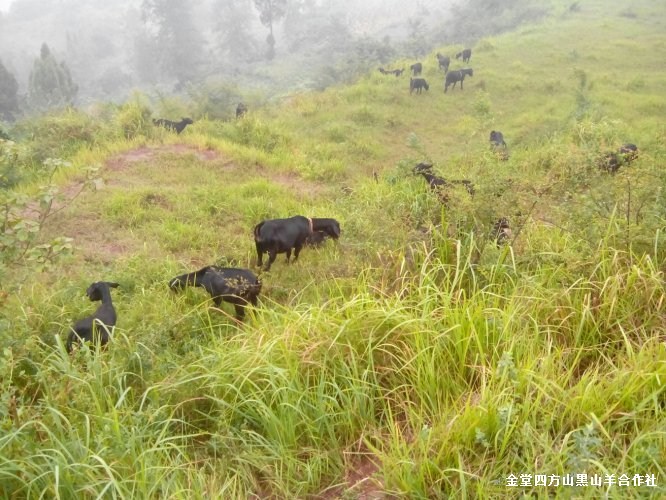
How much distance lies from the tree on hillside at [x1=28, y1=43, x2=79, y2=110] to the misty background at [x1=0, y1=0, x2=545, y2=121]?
85 mm

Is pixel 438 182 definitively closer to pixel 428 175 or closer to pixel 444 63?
pixel 428 175

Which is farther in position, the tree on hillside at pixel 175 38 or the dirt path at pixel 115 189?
the tree on hillside at pixel 175 38

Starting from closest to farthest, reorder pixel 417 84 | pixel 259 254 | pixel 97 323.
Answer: pixel 97 323, pixel 259 254, pixel 417 84

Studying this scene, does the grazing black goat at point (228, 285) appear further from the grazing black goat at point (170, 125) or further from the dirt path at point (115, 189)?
the grazing black goat at point (170, 125)

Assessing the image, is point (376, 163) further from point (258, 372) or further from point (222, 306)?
point (258, 372)

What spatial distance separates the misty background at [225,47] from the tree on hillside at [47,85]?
85mm

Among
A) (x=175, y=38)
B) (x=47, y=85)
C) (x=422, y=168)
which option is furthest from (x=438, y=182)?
(x=175, y=38)

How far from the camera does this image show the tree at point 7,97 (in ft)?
107

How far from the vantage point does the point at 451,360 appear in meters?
2.70

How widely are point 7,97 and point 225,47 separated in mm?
16866

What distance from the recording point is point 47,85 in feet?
116

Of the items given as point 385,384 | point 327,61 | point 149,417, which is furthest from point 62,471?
point 327,61

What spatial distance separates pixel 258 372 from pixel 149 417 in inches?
23.2

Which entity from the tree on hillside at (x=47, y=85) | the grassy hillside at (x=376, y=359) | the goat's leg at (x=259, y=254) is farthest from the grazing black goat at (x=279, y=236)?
the tree on hillside at (x=47, y=85)
